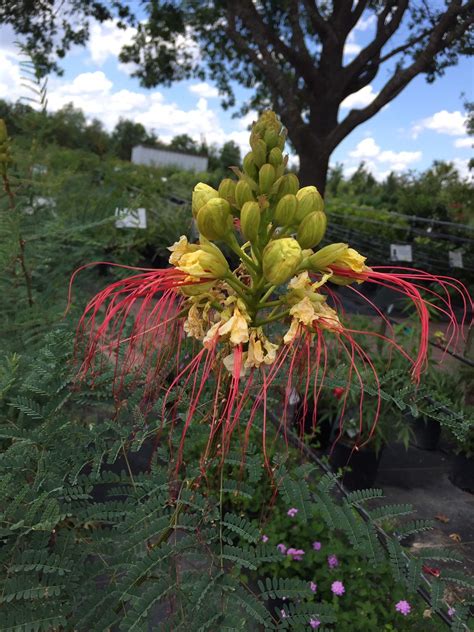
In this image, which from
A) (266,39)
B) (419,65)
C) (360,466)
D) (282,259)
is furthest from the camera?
(266,39)

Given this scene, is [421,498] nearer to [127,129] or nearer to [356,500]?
[356,500]

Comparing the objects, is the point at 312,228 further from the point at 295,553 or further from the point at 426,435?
the point at 426,435

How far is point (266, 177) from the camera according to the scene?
36.1 inches

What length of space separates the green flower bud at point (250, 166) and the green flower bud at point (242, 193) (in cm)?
3

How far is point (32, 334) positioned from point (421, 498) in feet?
9.48

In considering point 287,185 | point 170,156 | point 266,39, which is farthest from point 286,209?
point 170,156

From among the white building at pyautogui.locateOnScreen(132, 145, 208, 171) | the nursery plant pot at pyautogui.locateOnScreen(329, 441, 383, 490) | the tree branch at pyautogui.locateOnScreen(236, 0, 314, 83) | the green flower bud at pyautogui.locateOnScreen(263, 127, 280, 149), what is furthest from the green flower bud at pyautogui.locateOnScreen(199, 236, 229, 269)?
the white building at pyautogui.locateOnScreen(132, 145, 208, 171)

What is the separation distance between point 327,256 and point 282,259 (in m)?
0.12

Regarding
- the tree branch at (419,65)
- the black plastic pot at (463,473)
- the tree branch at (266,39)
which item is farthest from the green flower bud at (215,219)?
the tree branch at (266,39)

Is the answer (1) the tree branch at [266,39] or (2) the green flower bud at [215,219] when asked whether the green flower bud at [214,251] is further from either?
(1) the tree branch at [266,39]

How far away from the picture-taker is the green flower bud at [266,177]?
2.99ft

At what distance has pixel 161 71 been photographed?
9.10m

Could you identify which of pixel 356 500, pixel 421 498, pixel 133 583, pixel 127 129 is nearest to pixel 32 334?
pixel 133 583

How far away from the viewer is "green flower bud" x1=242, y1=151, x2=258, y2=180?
37.0 inches
